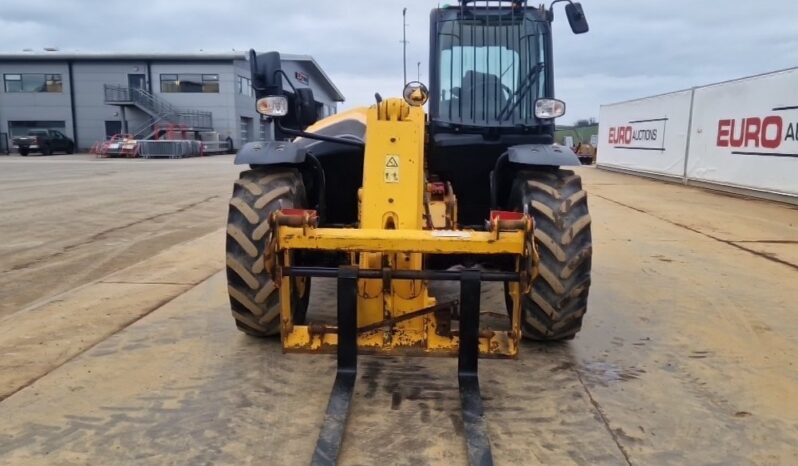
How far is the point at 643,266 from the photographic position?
7.08 m

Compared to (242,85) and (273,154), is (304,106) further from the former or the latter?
(242,85)

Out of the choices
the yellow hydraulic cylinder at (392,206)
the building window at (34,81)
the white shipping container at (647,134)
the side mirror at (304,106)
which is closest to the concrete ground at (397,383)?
the yellow hydraulic cylinder at (392,206)

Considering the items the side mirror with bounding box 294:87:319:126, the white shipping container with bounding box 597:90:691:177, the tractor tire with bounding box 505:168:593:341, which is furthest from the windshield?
the white shipping container with bounding box 597:90:691:177

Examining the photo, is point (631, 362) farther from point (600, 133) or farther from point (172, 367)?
point (600, 133)

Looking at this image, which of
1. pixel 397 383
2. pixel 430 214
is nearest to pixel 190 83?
pixel 430 214

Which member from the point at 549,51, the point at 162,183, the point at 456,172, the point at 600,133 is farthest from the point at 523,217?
the point at 600,133

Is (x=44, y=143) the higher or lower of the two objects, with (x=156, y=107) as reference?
lower

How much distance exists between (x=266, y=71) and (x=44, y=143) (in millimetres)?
42329

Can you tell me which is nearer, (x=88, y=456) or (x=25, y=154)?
(x=88, y=456)

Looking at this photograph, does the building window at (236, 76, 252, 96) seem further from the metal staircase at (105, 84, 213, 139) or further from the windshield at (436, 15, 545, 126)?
the windshield at (436, 15, 545, 126)

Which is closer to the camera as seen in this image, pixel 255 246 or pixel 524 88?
pixel 255 246

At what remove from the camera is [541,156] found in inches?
163

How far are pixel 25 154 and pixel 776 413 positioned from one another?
147ft

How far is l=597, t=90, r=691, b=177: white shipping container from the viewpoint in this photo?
59.8ft
